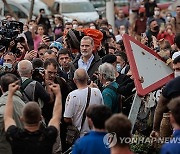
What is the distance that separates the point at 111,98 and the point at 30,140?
2.97m

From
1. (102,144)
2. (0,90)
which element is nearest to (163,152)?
(102,144)

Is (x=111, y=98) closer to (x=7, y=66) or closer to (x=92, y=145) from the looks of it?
(x=7, y=66)

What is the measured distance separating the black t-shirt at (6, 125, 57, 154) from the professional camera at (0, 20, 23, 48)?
6.51 m

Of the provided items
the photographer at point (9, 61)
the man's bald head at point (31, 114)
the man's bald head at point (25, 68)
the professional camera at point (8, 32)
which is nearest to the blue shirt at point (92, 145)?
the man's bald head at point (31, 114)

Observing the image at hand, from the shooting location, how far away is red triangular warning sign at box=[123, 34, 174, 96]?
32.4ft

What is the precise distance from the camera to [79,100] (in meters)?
10.7

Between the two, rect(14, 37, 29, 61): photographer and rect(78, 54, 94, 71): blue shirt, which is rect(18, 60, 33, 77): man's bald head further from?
rect(14, 37, 29, 61): photographer

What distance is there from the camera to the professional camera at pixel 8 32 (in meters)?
14.6

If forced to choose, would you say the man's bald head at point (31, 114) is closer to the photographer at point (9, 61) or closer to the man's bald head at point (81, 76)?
the man's bald head at point (81, 76)

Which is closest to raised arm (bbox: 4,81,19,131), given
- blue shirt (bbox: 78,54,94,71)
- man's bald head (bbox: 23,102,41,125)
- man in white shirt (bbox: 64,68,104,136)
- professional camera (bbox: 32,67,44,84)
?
man's bald head (bbox: 23,102,41,125)

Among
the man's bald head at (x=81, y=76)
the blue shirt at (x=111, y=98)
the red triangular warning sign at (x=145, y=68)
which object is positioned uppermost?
the red triangular warning sign at (x=145, y=68)

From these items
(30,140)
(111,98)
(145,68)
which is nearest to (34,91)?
(111,98)

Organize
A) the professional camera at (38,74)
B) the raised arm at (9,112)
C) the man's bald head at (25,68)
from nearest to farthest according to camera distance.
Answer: the raised arm at (9,112), the man's bald head at (25,68), the professional camera at (38,74)

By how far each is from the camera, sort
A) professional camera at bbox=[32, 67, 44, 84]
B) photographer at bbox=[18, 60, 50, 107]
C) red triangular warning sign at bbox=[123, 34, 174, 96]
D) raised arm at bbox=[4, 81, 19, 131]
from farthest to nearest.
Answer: professional camera at bbox=[32, 67, 44, 84] → photographer at bbox=[18, 60, 50, 107] → red triangular warning sign at bbox=[123, 34, 174, 96] → raised arm at bbox=[4, 81, 19, 131]
